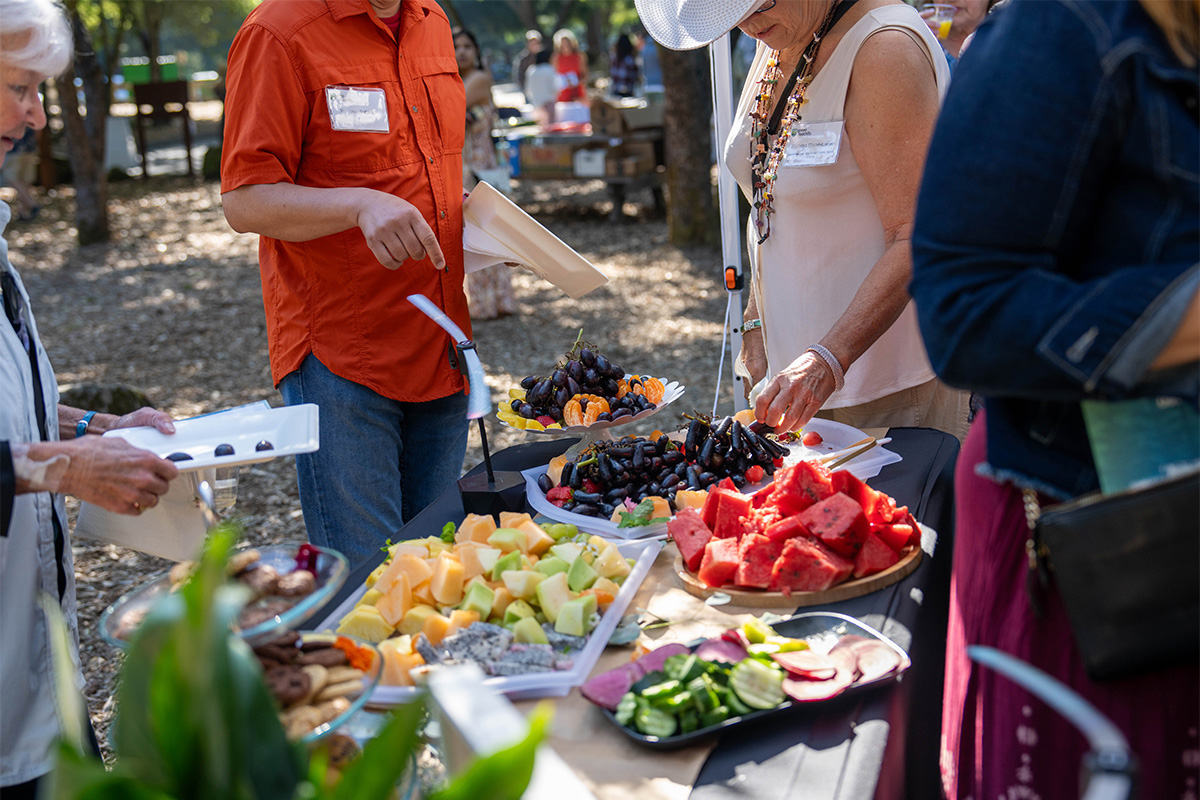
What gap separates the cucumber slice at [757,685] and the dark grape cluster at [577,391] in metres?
1.05

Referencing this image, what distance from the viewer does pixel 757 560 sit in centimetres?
180

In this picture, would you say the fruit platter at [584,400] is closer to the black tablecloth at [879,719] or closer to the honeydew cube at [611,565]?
the black tablecloth at [879,719]

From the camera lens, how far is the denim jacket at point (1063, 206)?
1095mm

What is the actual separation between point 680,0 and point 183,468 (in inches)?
66.8

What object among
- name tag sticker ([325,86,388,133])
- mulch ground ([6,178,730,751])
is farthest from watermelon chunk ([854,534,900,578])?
mulch ground ([6,178,730,751])

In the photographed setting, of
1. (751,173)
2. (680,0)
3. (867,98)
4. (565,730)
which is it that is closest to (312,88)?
(680,0)

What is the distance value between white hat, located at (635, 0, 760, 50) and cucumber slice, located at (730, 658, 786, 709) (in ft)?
4.94

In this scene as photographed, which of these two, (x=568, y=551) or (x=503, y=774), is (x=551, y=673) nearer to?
(x=568, y=551)

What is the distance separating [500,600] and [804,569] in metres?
0.54

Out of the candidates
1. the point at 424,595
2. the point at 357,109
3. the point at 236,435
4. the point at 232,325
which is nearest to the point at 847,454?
the point at 424,595

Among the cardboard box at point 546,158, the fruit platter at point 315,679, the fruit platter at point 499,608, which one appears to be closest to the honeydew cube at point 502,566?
the fruit platter at point 499,608

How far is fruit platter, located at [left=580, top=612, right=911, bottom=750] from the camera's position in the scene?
1376mm

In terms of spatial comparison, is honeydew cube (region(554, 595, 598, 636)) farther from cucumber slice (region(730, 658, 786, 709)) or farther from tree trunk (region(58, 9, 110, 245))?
tree trunk (region(58, 9, 110, 245))

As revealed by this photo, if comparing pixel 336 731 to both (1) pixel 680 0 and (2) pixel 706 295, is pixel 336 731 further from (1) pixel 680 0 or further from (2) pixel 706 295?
(2) pixel 706 295
